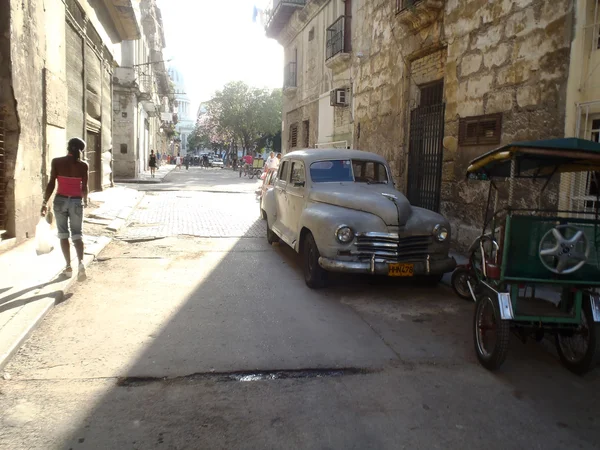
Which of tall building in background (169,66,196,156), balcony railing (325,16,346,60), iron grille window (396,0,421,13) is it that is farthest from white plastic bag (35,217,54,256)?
tall building in background (169,66,196,156)

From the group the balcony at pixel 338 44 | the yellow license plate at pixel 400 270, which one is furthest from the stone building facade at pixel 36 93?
the balcony at pixel 338 44

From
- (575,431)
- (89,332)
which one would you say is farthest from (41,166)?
(575,431)

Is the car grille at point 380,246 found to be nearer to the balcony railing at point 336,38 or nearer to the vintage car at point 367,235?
the vintage car at point 367,235

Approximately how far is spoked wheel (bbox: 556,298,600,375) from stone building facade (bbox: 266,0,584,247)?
2913mm

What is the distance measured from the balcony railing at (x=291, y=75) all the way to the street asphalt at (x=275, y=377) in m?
17.6

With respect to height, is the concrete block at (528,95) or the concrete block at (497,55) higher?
the concrete block at (497,55)

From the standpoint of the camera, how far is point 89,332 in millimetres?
4492

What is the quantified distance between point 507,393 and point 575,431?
0.55 m

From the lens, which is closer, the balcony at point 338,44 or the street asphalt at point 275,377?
the street asphalt at point 275,377

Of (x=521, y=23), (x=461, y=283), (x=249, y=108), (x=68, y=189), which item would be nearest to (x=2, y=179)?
(x=68, y=189)

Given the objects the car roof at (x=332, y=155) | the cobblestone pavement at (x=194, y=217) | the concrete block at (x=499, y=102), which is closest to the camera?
the concrete block at (x=499, y=102)

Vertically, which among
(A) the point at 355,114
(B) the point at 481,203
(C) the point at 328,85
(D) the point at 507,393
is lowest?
(D) the point at 507,393

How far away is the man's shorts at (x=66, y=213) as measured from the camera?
19.4 ft

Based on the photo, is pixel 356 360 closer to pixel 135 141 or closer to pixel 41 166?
pixel 41 166
